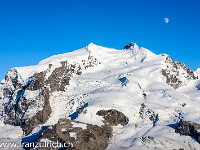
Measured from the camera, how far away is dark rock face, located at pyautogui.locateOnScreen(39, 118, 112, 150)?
135ft

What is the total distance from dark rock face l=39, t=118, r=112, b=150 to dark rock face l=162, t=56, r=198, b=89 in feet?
148

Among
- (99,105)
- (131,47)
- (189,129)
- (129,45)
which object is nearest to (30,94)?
(99,105)

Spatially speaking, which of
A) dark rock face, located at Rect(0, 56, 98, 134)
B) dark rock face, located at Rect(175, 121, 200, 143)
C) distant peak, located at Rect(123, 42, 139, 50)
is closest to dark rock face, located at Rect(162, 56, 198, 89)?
distant peak, located at Rect(123, 42, 139, 50)

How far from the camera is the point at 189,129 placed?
4650cm

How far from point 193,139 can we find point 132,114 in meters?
16.7

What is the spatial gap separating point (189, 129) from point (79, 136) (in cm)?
2381

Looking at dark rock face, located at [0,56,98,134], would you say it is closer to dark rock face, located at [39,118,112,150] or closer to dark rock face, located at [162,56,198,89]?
dark rock face, located at [39,118,112,150]

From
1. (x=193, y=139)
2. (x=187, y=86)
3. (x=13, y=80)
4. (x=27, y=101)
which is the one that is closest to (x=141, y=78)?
(x=187, y=86)

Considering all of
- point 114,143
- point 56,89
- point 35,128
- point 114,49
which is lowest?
point 114,143

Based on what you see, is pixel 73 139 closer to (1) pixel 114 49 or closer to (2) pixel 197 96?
(2) pixel 197 96

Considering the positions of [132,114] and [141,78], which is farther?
[141,78]

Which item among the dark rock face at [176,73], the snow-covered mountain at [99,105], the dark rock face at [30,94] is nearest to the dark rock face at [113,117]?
the snow-covered mountain at [99,105]

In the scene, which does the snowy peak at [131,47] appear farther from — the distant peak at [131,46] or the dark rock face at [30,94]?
the dark rock face at [30,94]

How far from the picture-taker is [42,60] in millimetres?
85812
